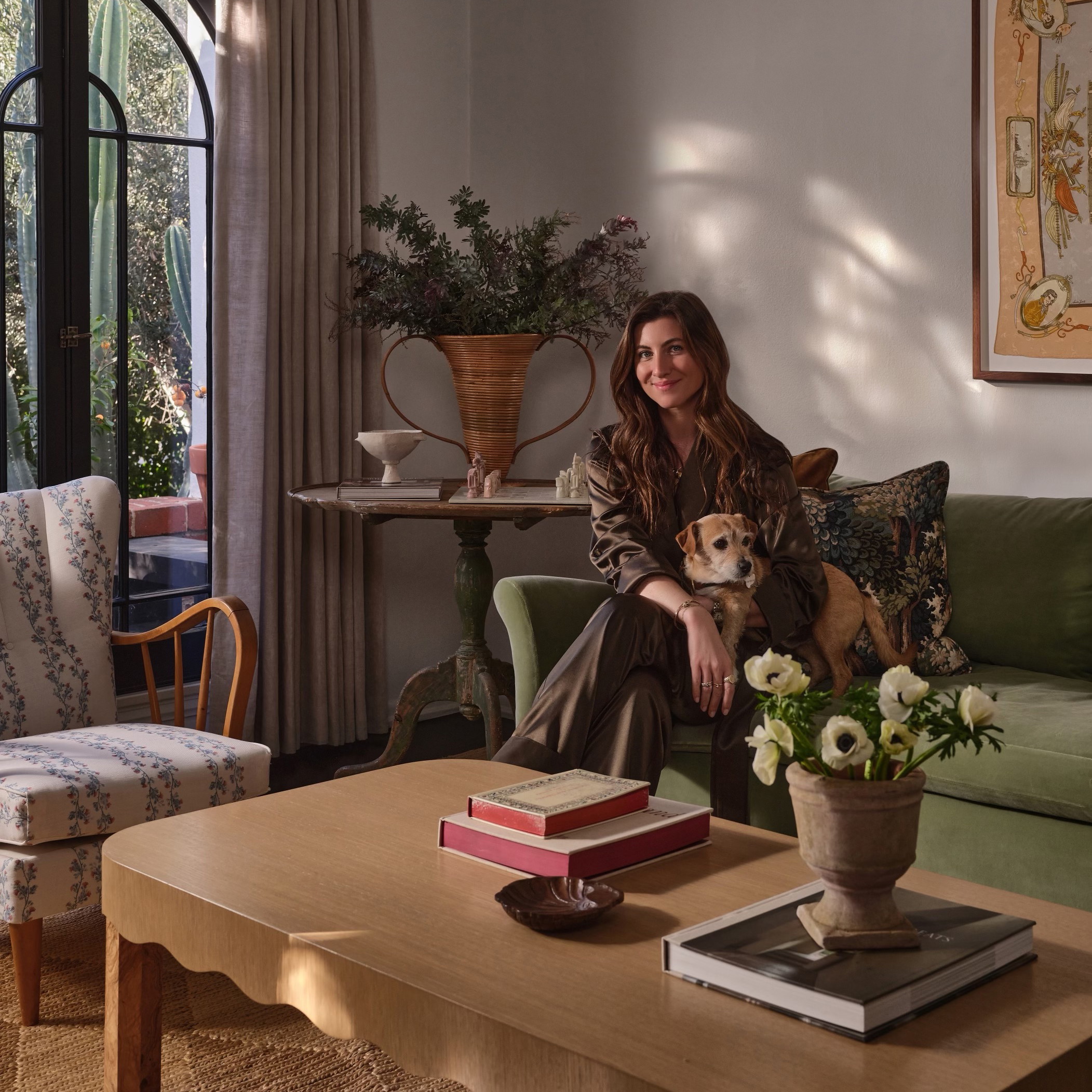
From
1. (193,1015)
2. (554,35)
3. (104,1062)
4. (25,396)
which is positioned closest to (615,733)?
(193,1015)

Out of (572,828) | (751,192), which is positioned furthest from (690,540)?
(751,192)

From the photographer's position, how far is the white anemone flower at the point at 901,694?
1095 mm

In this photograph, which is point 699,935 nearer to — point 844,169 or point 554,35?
point 844,169

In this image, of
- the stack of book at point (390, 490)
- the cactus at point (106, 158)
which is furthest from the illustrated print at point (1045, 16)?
the cactus at point (106, 158)

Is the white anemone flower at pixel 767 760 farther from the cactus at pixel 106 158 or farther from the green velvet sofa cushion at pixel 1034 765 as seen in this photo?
the cactus at pixel 106 158

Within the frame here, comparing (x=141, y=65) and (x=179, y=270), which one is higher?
(x=141, y=65)

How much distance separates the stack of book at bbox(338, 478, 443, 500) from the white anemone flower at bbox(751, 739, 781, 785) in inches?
84.4

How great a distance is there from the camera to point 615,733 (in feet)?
7.65

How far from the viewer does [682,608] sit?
7.92ft

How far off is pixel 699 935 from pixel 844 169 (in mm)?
2623

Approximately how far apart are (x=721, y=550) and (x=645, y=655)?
0.28 m

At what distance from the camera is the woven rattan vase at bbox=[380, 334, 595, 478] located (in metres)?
3.65

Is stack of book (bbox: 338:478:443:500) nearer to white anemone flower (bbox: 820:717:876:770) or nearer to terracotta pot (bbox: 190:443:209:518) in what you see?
terracotta pot (bbox: 190:443:209:518)

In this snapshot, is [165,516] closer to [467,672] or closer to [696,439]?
[467,672]
